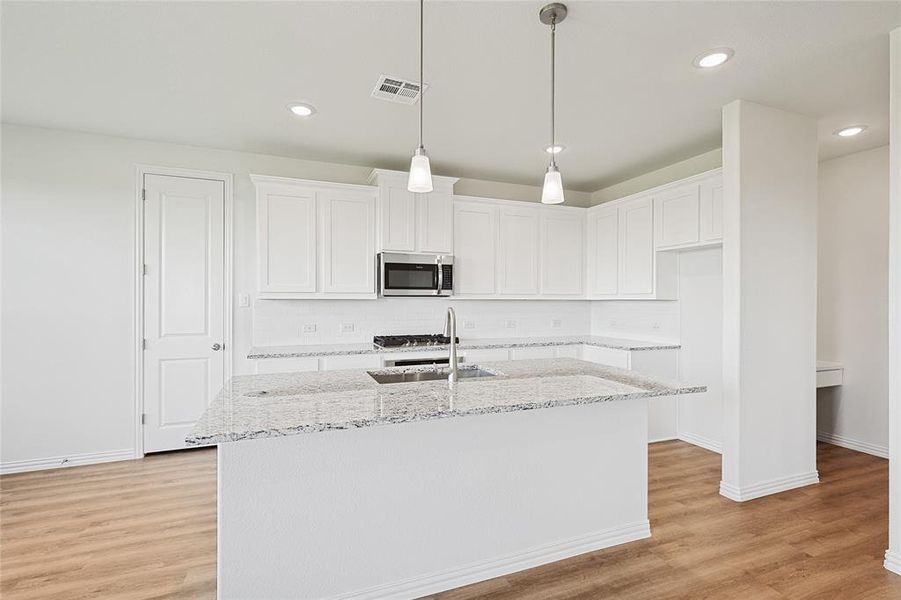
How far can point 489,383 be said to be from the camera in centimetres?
218

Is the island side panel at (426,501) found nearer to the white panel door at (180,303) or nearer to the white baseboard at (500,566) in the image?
the white baseboard at (500,566)

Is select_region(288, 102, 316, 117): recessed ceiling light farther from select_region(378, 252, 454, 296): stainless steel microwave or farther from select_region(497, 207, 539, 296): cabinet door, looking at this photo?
select_region(497, 207, 539, 296): cabinet door

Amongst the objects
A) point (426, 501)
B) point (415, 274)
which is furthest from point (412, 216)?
point (426, 501)

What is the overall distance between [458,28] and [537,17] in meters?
0.38

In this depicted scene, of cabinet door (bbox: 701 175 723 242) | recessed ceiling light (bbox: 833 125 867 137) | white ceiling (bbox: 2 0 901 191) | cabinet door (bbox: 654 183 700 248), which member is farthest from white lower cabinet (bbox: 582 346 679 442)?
recessed ceiling light (bbox: 833 125 867 137)

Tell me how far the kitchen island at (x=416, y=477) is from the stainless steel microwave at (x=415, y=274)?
1728 mm

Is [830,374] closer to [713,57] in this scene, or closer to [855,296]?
[855,296]

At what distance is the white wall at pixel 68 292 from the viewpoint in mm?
3469

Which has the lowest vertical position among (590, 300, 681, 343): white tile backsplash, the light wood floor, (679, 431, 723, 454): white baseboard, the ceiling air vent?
the light wood floor

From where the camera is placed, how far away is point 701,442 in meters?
4.07

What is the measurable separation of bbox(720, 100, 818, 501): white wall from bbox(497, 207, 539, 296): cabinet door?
77.7 inches

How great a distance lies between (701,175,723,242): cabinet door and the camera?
3.50 m

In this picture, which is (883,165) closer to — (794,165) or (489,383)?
(794,165)

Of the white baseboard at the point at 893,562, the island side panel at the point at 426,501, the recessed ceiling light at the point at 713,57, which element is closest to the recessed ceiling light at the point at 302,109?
the island side panel at the point at 426,501
